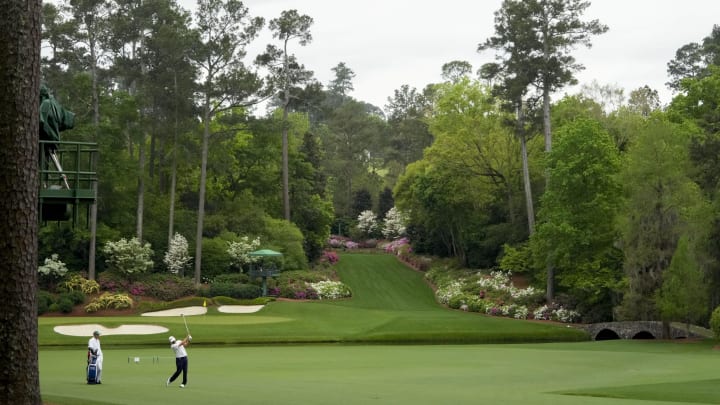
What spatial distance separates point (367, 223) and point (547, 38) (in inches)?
1777

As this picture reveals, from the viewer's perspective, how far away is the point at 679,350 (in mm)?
35781

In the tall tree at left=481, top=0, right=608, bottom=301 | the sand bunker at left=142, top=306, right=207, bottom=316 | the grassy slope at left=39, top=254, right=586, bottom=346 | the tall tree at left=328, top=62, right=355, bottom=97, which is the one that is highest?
the tall tree at left=328, top=62, right=355, bottom=97

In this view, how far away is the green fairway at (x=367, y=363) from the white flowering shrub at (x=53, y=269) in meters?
7.16

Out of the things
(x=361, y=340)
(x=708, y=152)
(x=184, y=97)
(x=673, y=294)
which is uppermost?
(x=184, y=97)

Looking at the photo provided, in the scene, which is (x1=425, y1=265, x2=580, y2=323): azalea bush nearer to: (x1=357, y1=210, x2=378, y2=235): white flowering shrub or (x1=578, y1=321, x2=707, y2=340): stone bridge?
(x1=578, y1=321, x2=707, y2=340): stone bridge

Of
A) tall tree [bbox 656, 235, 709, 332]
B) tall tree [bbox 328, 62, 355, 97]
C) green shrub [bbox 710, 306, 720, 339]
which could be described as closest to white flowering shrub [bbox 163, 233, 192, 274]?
tall tree [bbox 656, 235, 709, 332]

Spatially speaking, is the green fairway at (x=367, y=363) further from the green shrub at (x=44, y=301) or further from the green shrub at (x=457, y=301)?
the green shrub at (x=44, y=301)

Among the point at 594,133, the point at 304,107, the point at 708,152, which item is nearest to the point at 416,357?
the point at 708,152

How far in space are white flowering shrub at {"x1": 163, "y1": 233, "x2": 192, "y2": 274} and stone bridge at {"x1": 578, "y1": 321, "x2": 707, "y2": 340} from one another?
25.8 metres

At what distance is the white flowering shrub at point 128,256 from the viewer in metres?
52.2

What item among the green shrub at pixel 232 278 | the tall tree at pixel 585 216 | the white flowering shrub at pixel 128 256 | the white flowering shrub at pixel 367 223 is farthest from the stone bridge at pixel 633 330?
the white flowering shrub at pixel 367 223

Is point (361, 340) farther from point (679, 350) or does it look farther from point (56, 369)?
point (56, 369)

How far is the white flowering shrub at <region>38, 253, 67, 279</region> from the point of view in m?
50.7

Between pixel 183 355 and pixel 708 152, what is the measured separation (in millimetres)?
29091
